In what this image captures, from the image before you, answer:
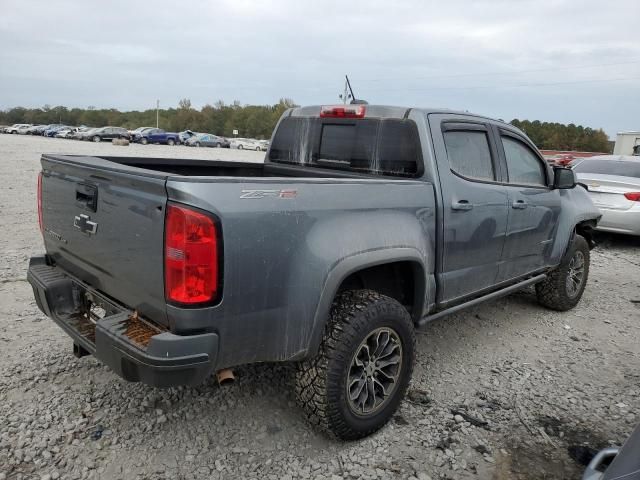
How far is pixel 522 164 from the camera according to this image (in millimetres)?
4473

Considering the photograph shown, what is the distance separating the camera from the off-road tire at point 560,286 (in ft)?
17.2

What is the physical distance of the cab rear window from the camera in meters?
3.51

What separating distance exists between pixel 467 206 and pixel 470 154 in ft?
1.65

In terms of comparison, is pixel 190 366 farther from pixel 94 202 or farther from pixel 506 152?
pixel 506 152

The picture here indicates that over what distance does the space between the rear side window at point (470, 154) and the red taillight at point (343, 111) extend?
653 millimetres

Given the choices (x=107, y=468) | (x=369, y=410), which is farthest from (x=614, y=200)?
(x=107, y=468)

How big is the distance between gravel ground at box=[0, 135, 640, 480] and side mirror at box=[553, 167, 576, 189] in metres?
1.43

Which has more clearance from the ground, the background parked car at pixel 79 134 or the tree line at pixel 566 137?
the tree line at pixel 566 137

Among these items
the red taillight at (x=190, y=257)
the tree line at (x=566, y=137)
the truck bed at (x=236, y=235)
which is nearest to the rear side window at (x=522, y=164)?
the truck bed at (x=236, y=235)

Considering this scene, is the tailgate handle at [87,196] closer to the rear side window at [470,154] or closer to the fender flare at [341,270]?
the fender flare at [341,270]

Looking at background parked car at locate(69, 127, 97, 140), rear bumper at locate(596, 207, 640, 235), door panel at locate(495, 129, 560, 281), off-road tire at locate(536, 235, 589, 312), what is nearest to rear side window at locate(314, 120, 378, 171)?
door panel at locate(495, 129, 560, 281)

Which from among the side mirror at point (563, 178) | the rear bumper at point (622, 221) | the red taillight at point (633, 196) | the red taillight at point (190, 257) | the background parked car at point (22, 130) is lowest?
the rear bumper at point (622, 221)

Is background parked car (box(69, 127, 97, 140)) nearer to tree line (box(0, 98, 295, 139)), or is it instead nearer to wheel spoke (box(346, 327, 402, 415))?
tree line (box(0, 98, 295, 139))

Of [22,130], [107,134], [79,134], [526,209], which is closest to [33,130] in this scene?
[22,130]
